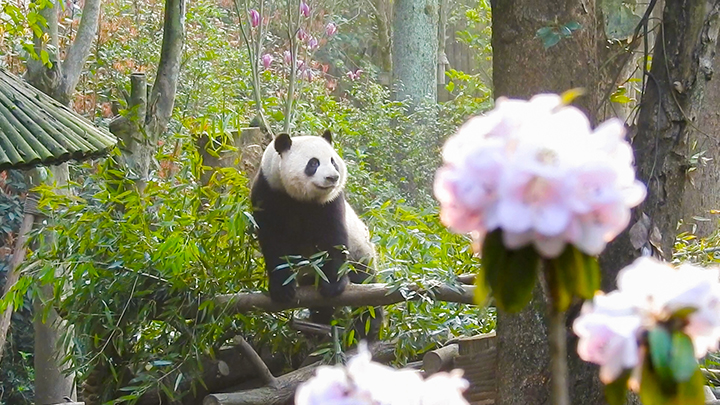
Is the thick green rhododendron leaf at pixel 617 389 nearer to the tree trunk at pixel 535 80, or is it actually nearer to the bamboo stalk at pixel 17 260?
the tree trunk at pixel 535 80

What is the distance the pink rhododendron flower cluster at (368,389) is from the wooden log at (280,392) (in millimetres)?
2922

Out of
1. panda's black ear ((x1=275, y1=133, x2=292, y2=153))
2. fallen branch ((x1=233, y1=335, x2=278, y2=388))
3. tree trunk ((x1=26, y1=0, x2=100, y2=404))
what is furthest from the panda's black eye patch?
tree trunk ((x1=26, y1=0, x2=100, y2=404))

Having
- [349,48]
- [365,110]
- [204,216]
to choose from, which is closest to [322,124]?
[365,110]

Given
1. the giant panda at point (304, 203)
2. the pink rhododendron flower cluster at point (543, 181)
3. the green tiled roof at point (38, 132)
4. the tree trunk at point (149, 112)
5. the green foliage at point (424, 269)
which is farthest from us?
the tree trunk at point (149, 112)

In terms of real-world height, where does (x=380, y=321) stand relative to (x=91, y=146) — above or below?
below

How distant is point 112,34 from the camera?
24.9ft

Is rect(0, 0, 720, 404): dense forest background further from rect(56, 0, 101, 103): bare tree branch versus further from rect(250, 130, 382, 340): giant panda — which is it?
rect(250, 130, 382, 340): giant panda

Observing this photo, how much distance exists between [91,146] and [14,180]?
3.56 meters

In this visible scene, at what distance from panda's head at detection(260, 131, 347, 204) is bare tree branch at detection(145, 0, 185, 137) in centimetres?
64

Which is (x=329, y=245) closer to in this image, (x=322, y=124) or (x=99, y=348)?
(x=99, y=348)

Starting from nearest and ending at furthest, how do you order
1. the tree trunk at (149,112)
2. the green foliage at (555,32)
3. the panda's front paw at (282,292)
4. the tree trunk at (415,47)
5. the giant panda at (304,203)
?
the green foliage at (555,32) → the panda's front paw at (282,292) → the giant panda at (304,203) → the tree trunk at (149,112) → the tree trunk at (415,47)

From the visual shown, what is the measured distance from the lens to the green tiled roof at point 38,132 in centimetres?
321

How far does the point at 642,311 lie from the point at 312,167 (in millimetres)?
3322

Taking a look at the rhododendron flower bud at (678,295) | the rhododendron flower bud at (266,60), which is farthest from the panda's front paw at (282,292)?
the rhododendron flower bud at (266,60)
